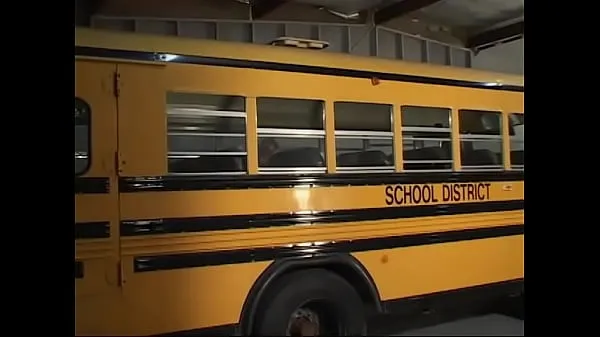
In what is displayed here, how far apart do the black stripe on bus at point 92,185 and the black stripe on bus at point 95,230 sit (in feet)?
0.28

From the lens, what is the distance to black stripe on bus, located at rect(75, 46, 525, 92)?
5.13 ft

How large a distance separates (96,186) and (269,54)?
0.66 m

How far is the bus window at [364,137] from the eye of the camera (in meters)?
1.86

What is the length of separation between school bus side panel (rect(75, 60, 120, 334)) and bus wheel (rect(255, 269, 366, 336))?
0.47 metres

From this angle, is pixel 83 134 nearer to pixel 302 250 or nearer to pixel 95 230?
pixel 95 230

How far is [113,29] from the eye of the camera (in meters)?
1.60

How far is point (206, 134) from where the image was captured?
167 centimetres

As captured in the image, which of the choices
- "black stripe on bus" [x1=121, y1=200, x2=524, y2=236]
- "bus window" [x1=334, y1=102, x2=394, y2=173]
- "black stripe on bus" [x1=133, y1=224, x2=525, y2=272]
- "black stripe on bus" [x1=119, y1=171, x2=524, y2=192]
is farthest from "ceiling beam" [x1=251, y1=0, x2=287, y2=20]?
"black stripe on bus" [x1=133, y1=224, x2=525, y2=272]

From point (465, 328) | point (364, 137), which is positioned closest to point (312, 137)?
point (364, 137)

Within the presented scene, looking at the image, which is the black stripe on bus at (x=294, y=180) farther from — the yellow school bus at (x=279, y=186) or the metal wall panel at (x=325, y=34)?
the metal wall panel at (x=325, y=34)

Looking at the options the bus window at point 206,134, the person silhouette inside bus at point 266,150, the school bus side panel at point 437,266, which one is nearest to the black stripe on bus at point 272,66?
the bus window at point 206,134

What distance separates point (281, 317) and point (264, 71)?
30.9 inches
